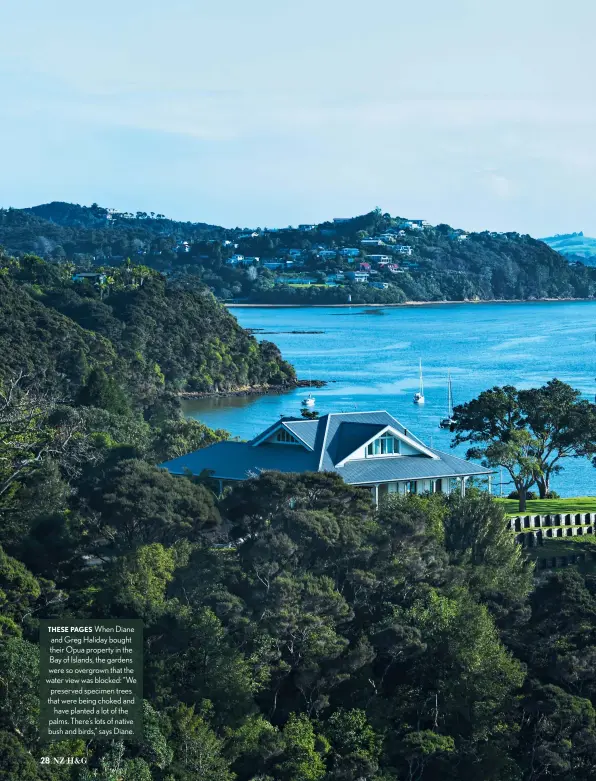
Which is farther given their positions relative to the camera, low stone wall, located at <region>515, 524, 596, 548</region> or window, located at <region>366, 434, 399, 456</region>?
window, located at <region>366, 434, 399, 456</region>

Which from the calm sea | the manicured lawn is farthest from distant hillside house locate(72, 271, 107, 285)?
the manicured lawn

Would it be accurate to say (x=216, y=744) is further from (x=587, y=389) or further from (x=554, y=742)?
(x=587, y=389)

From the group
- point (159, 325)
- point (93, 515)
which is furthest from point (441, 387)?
point (93, 515)

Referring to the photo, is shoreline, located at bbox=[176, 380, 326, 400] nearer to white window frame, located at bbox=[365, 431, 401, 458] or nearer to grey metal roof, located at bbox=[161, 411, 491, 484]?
grey metal roof, located at bbox=[161, 411, 491, 484]

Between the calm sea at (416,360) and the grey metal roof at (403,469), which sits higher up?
the calm sea at (416,360)

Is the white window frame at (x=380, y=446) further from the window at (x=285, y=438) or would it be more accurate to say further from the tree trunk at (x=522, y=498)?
the tree trunk at (x=522, y=498)

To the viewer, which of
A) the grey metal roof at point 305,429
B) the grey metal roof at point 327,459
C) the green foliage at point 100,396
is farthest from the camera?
the green foliage at point 100,396

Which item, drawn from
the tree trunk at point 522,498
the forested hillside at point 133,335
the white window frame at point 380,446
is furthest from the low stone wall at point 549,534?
the forested hillside at point 133,335
